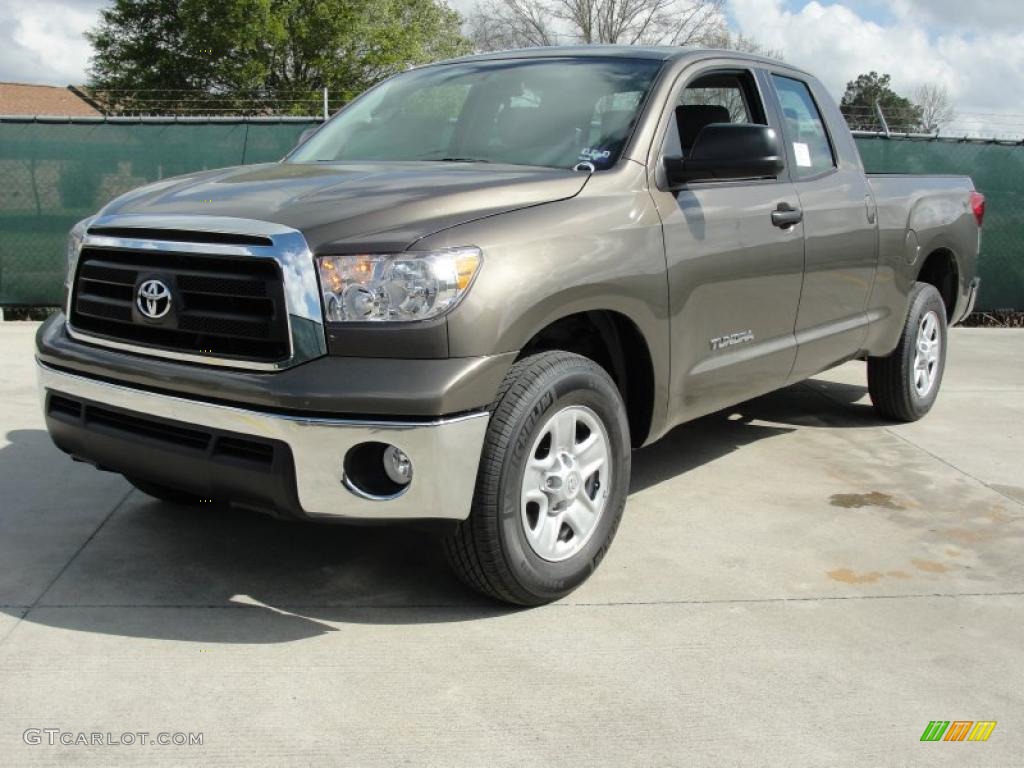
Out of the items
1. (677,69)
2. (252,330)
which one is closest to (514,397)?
(252,330)

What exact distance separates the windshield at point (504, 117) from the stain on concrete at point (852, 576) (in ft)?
5.39

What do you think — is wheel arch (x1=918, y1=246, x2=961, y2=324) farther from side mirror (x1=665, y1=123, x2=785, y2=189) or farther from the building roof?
the building roof

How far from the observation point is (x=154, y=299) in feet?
10.9

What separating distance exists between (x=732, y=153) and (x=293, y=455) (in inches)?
74.8

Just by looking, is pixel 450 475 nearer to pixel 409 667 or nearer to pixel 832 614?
pixel 409 667

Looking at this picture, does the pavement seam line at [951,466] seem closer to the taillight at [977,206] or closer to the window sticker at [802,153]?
the taillight at [977,206]

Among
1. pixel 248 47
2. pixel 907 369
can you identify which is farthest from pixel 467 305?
pixel 248 47

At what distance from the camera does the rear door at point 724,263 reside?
4.02 m

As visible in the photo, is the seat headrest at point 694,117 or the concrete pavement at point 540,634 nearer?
the concrete pavement at point 540,634

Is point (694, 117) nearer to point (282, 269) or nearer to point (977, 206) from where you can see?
point (282, 269)

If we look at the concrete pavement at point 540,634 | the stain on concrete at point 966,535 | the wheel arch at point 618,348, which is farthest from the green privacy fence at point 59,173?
the stain on concrete at point 966,535

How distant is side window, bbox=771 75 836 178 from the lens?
16.4 feet

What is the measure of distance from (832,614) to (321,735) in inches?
67.6

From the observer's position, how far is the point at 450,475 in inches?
121
